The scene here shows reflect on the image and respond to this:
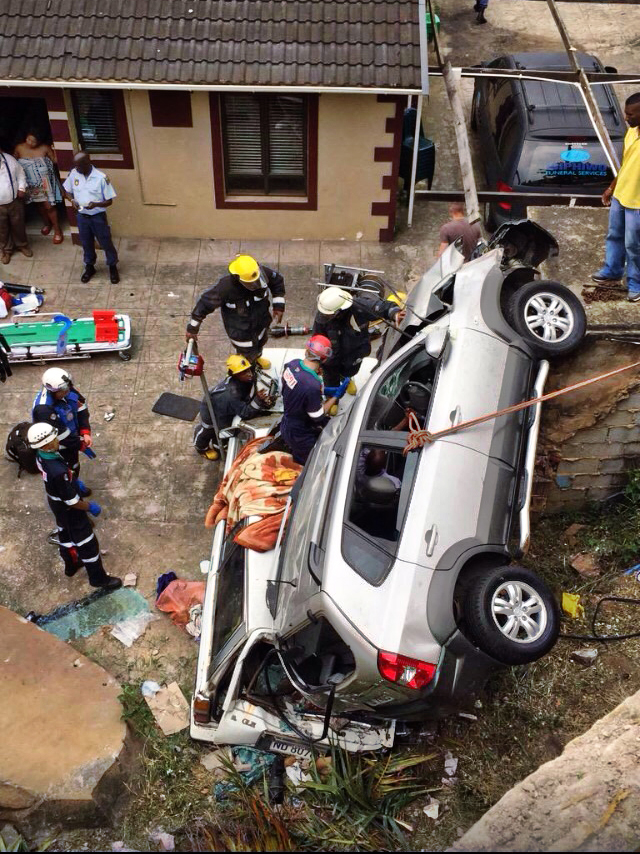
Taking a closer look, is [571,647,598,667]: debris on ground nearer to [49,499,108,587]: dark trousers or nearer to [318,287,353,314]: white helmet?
[318,287,353,314]: white helmet

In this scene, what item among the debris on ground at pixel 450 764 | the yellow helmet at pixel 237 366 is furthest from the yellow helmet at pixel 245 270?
the debris on ground at pixel 450 764

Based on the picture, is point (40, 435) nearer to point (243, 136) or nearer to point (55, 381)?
point (55, 381)

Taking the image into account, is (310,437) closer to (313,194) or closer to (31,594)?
(31,594)

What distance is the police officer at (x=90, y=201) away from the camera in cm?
960

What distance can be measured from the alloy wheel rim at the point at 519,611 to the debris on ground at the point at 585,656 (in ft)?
4.97

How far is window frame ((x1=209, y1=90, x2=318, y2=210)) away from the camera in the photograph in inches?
393

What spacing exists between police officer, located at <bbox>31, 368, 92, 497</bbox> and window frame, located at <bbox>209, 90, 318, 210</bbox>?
440cm

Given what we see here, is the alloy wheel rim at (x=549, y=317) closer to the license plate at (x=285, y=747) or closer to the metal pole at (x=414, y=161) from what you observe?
the license plate at (x=285, y=747)

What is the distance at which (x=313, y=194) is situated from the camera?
10672 millimetres

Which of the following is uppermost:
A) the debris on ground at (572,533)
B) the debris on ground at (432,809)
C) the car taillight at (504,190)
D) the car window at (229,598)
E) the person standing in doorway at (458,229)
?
the person standing in doorway at (458,229)

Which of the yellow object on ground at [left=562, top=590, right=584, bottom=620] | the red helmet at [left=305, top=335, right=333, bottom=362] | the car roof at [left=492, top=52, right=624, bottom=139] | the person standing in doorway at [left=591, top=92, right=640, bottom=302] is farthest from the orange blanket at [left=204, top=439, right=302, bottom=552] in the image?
the car roof at [left=492, top=52, right=624, bottom=139]

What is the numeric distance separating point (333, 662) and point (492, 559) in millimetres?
1193

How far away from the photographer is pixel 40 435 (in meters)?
6.40

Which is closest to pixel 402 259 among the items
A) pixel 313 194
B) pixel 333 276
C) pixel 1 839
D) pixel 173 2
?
pixel 313 194
